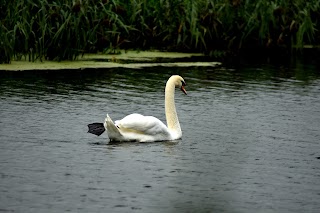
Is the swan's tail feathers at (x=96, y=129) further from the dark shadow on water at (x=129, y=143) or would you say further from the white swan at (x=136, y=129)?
the dark shadow on water at (x=129, y=143)

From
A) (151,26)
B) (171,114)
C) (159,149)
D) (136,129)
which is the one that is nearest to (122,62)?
(151,26)

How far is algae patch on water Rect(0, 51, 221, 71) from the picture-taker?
18.7m

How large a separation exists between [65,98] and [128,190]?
6244mm

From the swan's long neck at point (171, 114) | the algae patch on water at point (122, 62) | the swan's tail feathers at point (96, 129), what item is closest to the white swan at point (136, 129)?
the swan's tail feathers at point (96, 129)

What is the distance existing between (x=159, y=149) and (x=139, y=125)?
437 millimetres

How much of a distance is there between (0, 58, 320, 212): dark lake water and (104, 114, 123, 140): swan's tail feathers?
0.53 ft

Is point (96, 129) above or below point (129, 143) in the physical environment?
above

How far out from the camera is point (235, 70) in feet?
65.3

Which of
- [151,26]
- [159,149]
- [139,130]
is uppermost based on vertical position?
[151,26]

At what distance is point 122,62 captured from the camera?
2038 cm

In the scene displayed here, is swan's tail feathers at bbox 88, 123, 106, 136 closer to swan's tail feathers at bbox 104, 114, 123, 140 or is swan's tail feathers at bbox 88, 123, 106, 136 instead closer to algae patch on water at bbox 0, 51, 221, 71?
swan's tail feathers at bbox 104, 114, 123, 140

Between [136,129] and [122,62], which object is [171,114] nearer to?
[136,129]

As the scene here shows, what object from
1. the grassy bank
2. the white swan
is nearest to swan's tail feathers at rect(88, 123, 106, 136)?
the white swan

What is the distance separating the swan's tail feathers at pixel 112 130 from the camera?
11.3 meters
